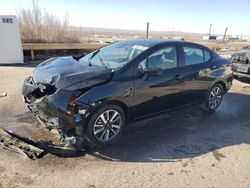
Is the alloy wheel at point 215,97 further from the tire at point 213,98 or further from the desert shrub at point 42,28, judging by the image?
the desert shrub at point 42,28

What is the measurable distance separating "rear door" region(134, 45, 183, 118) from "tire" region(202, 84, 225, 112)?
42.1 inches

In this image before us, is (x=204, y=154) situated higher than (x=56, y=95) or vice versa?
(x=56, y=95)

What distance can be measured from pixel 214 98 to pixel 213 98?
4 cm

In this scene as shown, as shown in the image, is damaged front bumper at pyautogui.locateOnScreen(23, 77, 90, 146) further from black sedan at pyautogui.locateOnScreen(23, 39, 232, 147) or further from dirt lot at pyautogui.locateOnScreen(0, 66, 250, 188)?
dirt lot at pyautogui.locateOnScreen(0, 66, 250, 188)

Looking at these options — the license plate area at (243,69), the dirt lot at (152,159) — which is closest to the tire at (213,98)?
the dirt lot at (152,159)

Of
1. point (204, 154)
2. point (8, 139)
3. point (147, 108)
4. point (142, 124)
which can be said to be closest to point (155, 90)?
point (147, 108)

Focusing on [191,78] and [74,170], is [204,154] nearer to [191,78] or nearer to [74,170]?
[191,78]

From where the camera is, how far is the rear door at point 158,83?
4199 mm

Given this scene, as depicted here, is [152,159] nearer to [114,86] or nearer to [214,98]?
[114,86]

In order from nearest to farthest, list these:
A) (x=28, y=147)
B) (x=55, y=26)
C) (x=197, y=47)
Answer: (x=28, y=147), (x=197, y=47), (x=55, y=26)

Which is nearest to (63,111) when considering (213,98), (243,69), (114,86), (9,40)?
(114,86)

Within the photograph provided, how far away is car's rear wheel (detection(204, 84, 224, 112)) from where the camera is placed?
5.69 meters

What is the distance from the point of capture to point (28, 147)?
3.74 meters

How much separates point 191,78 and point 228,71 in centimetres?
150
